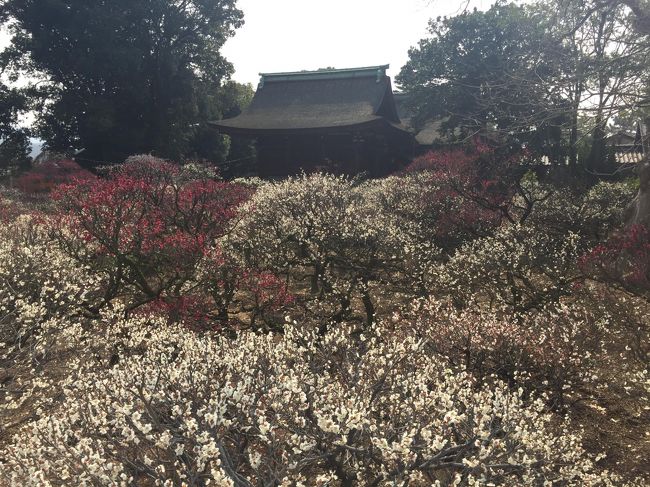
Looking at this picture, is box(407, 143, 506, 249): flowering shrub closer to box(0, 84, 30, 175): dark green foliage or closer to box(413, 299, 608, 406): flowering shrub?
box(413, 299, 608, 406): flowering shrub

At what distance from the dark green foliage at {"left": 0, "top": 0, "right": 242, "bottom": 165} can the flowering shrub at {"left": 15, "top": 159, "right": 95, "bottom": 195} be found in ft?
10.1

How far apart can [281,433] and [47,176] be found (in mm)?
22620

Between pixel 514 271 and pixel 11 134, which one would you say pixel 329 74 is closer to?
pixel 11 134

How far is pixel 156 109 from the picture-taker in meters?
27.0

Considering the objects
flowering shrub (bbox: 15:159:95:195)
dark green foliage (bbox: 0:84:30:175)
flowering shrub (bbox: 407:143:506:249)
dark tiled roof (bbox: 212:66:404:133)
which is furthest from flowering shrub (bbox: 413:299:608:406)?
dark green foliage (bbox: 0:84:30:175)

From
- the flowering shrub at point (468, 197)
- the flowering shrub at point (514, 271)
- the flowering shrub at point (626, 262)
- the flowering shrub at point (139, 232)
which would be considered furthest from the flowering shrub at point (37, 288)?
the flowering shrub at point (468, 197)

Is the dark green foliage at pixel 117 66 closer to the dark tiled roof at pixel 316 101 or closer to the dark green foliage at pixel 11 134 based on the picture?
the dark green foliage at pixel 11 134

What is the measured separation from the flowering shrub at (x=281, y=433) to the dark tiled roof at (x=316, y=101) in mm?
A: 19147

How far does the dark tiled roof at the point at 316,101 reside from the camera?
2378 cm

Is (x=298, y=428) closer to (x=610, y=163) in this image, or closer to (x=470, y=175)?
(x=470, y=175)

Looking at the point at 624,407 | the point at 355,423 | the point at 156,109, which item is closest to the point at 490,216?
the point at 624,407

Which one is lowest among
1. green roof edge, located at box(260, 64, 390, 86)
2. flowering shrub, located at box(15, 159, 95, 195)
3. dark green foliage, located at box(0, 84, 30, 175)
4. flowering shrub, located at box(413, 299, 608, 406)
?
flowering shrub, located at box(413, 299, 608, 406)

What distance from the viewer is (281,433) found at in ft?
15.1

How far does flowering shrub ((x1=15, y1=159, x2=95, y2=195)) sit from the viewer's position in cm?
2109
